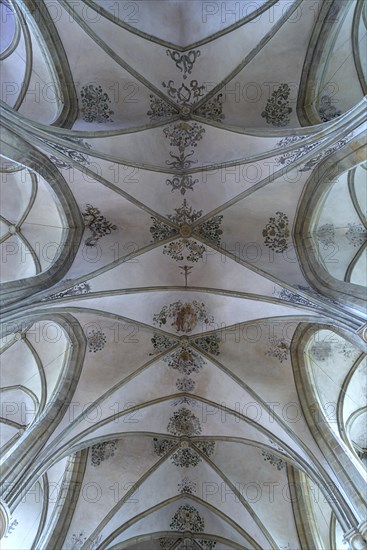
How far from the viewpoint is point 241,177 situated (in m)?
12.2

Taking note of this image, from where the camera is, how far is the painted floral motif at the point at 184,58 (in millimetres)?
12062

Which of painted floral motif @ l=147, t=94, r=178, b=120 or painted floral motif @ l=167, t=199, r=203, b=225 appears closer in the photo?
painted floral motif @ l=147, t=94, r=178, b=120

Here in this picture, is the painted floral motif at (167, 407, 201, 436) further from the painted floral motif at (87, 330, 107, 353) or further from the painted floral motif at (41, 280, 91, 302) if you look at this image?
the painted floral motif at (41, 280, 91, 302)

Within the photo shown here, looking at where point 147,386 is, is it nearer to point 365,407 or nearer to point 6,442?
point 6,442

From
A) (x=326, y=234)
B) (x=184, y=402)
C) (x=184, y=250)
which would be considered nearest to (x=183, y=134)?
(x=184, y=250)

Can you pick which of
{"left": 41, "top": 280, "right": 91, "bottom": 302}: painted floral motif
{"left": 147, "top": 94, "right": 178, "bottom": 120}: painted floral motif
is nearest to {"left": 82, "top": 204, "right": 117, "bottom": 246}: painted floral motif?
{"left": 41, "top": 280, "right": 91, "bottom": 302}: painted floral motif

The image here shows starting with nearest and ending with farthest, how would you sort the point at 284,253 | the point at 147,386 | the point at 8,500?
the point at 8,500 → the point at 284,253 → the point at 147,386

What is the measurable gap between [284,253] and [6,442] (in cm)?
815

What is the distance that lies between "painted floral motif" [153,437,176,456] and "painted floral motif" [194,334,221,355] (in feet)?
9.80

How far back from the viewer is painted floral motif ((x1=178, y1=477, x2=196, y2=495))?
1430 centimetres

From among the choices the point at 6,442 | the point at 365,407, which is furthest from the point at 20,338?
the point at 365,407

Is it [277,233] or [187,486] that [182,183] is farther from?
[187,486]

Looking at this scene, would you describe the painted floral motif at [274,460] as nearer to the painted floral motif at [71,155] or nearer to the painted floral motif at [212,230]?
the painted floral motif at [212,230]

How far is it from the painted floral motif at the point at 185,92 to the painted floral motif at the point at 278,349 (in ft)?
20.7
